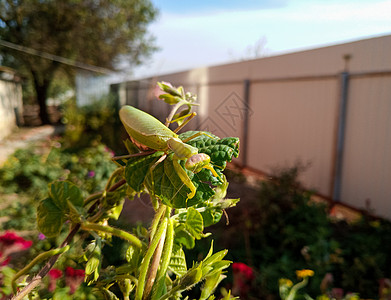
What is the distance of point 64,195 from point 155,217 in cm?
12

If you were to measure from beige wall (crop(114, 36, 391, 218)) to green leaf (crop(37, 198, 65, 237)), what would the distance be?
1909mm

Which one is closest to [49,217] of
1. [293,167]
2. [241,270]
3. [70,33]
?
[241,270]

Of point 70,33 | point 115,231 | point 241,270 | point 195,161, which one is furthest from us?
point 70,33

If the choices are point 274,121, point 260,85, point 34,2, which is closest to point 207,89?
point 260,85

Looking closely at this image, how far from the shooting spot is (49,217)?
1.22 ft

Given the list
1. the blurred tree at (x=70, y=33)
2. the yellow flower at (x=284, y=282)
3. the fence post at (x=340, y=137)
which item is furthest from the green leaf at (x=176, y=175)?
the blurred tree at (x=70, y=33)

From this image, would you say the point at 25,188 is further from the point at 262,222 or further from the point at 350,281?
the point at 350,281

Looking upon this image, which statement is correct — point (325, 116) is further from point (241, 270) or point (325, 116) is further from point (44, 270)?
point (44, 270)

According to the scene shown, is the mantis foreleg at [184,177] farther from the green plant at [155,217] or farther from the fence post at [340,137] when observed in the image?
the fence post at [340,137]

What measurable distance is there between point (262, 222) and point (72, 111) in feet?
21.3

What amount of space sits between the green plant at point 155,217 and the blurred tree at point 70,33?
1195cm

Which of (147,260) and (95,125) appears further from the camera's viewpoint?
(95,125)

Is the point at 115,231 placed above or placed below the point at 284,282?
above

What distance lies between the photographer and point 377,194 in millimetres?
3189
